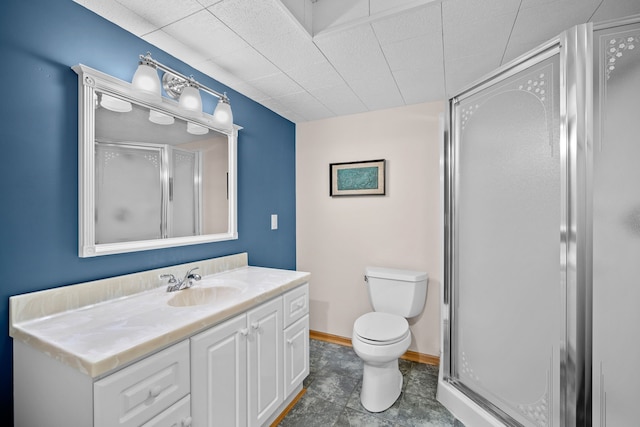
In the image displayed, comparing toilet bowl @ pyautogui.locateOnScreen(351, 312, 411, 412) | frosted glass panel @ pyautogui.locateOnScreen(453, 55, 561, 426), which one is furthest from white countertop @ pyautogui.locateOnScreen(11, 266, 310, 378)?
frosted glass panel @ pyautogui.locateOnScreen(453, 55, 561, 426)

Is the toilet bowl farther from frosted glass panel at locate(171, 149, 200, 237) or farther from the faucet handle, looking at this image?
frosted glass panel at locate(171, 149, 200, 237)

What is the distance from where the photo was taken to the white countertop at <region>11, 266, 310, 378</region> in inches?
32.3

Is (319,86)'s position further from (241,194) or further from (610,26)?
(610,26)

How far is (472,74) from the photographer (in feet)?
6.10

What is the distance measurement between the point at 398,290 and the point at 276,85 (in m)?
1.84

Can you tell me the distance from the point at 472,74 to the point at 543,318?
1.54 metres

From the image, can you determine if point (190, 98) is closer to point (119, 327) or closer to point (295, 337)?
point (119, 327)

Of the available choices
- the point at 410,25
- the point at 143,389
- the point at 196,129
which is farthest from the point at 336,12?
the point at 143,389

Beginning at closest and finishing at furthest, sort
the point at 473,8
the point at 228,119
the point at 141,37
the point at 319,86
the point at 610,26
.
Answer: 1. the point at 610,26
2. the point at 473,8
3. the point at 141,37
4. the point at 228,119
5. the point at 319,86

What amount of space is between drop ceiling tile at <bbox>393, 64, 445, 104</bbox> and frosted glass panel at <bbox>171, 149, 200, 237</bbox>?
58.2 inches

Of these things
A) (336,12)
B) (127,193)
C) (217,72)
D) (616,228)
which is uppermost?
(336,12)

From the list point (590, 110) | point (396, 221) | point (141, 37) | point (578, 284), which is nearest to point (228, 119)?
point (141, 37)

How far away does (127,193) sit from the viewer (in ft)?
4.54

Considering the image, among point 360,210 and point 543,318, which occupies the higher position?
point 360,210
